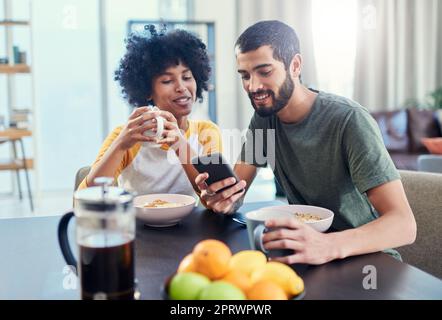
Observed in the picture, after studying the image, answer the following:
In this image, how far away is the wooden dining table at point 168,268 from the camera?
88 centimetres

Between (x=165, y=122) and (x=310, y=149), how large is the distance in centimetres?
45

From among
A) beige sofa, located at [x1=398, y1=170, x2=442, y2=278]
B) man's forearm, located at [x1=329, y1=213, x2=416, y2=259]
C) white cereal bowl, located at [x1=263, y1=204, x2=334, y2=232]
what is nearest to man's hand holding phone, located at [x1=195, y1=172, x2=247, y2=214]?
white cereal bowl, located at [x1=263, y1=204, x2=334, y2=232]

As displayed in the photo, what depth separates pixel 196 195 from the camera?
1.85m

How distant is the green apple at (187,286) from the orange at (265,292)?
64mm

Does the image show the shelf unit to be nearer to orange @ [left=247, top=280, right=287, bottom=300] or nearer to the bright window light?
the bright window light

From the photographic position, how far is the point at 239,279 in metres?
0.74

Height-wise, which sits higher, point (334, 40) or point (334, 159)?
point (334, 40)

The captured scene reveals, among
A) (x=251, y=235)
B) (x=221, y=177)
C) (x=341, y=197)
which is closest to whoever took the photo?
(x=251, y=235)

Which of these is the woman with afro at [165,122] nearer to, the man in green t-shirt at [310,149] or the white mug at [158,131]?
the white mug at [158,131]

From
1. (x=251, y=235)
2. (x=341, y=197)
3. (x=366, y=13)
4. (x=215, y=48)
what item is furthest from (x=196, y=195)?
(x=366, y=13)

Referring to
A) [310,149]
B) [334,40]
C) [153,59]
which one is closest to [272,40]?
[310,149]

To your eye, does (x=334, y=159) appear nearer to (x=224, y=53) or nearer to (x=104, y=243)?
(x=104, y=243)
